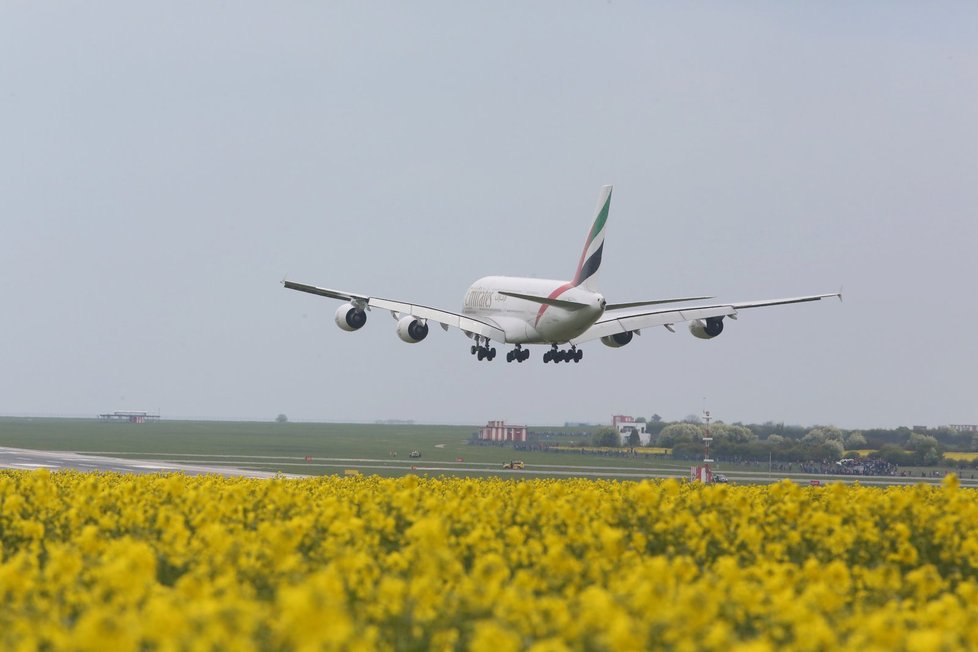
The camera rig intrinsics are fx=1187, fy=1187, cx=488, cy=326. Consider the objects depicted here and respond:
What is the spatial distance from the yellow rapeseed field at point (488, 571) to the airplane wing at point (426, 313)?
34653 mm

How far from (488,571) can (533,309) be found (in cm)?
4954

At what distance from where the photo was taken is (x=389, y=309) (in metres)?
61.9

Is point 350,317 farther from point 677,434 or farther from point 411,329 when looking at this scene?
point 677,434

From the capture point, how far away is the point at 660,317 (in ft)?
200

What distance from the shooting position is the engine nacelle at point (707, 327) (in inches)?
2338

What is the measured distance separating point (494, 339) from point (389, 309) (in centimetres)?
713

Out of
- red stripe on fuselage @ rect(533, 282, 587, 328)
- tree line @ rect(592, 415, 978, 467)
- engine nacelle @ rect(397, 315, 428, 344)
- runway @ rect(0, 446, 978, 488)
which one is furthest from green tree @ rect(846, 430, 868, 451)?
engine nacelle @ rect(397, 315, 428, 344)

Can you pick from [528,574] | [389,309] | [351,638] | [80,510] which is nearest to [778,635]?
[528,574]

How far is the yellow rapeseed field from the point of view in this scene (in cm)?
1050

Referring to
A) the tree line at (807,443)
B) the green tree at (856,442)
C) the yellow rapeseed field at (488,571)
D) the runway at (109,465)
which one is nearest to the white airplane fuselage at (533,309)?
the runway at (109,465)

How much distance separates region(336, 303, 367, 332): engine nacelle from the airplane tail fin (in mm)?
11650

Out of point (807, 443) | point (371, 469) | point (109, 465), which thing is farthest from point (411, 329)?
point (807, 443)

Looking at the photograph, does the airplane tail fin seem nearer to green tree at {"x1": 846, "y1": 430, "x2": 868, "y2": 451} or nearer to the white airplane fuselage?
the white airplane fuselage

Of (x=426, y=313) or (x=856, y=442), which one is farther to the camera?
(x=856, y=442)
